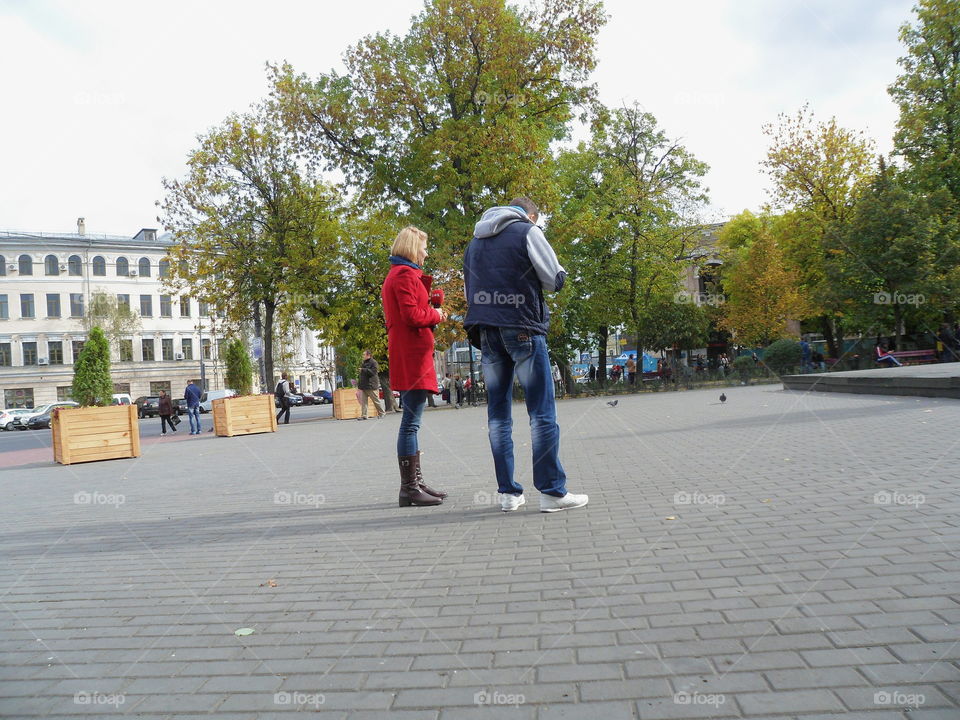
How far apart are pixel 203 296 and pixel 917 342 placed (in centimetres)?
3284

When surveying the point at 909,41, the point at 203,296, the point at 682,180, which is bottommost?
the point at 203,296

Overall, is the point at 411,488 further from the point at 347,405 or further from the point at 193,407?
the point at 347,405

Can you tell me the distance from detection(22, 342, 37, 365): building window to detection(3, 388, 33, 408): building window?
2.43 meters

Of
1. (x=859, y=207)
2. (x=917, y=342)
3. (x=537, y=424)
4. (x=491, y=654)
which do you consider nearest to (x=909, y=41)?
(x=859, y=207)

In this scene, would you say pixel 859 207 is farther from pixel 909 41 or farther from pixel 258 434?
pixel 258 434

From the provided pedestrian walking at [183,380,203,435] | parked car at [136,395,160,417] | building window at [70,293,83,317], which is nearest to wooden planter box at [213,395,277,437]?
pedestrian walking at [183,380,203,435]

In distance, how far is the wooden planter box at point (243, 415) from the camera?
1973 centimetres

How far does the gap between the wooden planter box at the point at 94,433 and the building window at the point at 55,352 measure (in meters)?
57.3

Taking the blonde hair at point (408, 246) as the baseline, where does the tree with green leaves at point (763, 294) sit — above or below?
above

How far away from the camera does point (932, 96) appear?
3256 cm

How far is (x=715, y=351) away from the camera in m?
Answer: 63.3

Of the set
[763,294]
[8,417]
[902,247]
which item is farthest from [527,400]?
[8,417]

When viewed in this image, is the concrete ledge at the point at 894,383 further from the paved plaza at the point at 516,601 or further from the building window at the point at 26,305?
the building window at the point at 26,305

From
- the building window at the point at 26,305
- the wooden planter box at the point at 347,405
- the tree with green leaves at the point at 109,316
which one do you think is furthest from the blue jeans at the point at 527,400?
the building window at the point at 26,305
